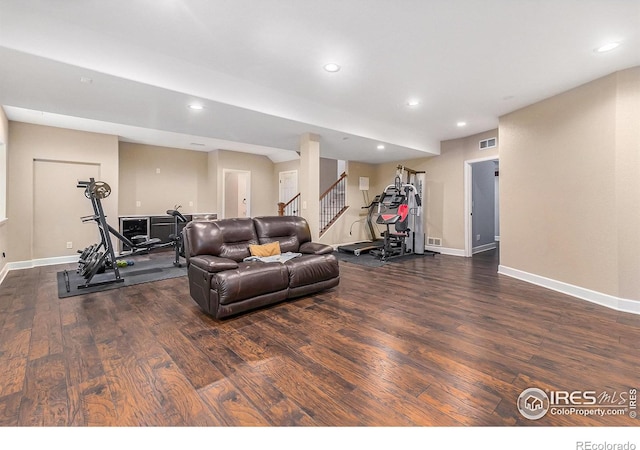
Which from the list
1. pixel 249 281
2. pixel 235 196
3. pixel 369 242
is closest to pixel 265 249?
pixel 249 281

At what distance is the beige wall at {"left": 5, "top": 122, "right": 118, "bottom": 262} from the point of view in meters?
5.06

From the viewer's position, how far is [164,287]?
3967mm

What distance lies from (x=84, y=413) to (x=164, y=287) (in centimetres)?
261

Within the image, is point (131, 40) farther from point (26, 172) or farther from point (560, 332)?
point (560, 332)

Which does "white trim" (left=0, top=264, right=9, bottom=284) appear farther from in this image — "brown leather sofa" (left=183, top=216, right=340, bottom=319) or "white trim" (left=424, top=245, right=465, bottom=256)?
"white trim" (left=424, top=245, right=465, bottom=256)

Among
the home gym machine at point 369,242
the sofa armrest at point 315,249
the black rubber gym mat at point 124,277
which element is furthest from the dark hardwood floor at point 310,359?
the home gym machine at point 369,242

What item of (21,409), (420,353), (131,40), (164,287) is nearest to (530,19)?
(420,353)

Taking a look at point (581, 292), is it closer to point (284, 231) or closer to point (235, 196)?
point (284, 231)

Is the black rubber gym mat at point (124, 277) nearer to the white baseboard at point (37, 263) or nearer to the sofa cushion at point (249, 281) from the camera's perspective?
the white baseboard at point (37, 263)

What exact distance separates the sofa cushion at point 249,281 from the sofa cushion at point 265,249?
52 cm

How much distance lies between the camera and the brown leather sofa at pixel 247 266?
283 centimetres

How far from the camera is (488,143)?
5.81 metres

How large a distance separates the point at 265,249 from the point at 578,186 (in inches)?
161

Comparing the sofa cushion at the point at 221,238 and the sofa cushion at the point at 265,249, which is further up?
the sofa cushion at the point at 221,238
